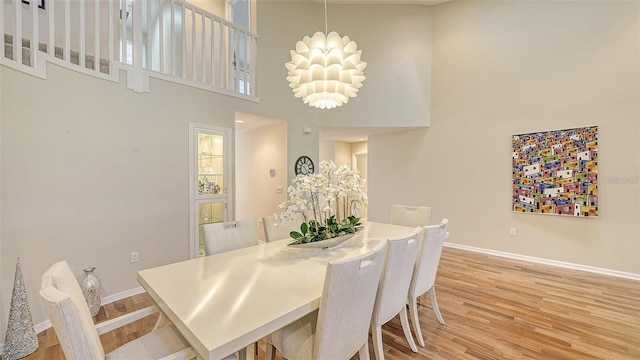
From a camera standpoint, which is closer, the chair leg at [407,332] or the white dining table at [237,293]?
the white dining table at [237,293]

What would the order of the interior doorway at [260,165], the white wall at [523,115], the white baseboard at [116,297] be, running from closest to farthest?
the white baseboard at [116,297] < the white wall at [523,115] < the interior doorway at [260,165]

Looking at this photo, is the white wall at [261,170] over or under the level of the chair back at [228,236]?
over

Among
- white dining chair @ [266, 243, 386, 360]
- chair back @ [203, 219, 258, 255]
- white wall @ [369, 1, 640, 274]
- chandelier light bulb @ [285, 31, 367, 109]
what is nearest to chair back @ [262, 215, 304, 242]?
chair back @ [203, 219, 258, 255]

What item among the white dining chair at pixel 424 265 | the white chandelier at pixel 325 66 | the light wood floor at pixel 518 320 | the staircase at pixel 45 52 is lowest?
the light wood floor at pixel 518 320

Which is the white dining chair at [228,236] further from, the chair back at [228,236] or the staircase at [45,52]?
the staircase at [45,52]

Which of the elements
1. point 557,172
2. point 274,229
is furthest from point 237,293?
point 557,172

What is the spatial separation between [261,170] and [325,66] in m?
3.15

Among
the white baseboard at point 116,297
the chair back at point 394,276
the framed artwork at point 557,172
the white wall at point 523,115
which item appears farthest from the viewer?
the framed artwork at point 557,172

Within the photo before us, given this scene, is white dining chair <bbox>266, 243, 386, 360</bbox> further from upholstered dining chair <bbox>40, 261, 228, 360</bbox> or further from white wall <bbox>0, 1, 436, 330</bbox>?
white wall <bbox>0, 1, 436, 330</bbox>

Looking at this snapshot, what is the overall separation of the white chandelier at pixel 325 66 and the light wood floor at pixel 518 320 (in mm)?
1987

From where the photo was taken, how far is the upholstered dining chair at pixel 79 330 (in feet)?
2.90

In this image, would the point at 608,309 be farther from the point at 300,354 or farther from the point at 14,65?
the point at 14,65

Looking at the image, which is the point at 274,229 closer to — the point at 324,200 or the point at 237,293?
the point at 324,200

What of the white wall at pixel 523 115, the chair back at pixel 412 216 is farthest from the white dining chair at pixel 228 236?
the white wall at pixel 523 115
